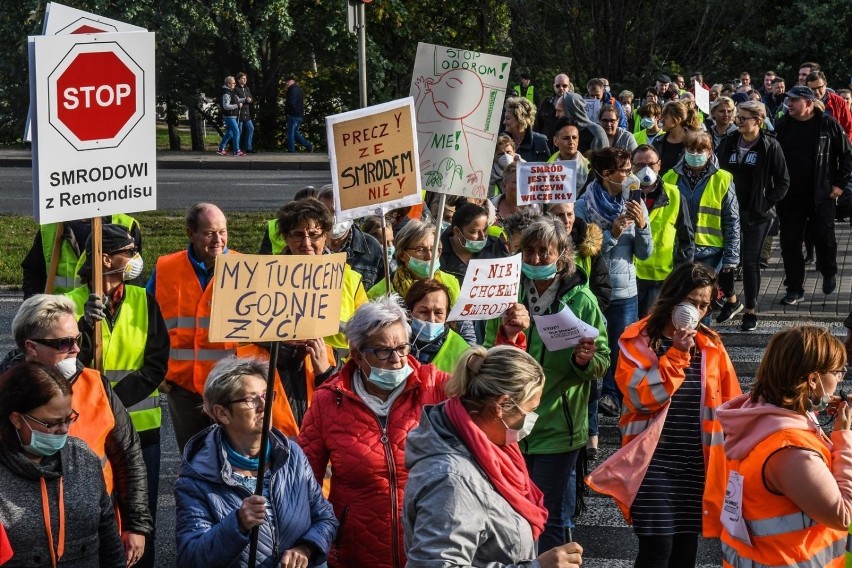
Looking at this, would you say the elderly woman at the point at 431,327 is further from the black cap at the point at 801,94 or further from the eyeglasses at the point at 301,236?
the black cap at the point at 801,94

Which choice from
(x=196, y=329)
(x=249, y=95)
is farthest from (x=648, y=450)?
(x=249, y=95)

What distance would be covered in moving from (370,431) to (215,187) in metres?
17.9

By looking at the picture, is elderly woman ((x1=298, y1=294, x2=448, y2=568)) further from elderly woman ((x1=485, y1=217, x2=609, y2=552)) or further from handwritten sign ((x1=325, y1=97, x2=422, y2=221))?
handwritten sign ((x1=325, y1=97, x2=422, y2=221))

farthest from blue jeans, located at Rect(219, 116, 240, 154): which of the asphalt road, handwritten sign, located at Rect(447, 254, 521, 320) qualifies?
handwritten sign, located at Rect(447, 254, 521, 320)

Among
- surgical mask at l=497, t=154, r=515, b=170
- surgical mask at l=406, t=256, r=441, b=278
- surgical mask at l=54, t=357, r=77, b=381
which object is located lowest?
surgical mask at l=54, t=357, r=77, b=381

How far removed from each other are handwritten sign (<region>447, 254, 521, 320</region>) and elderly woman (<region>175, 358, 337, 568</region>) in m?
1.72

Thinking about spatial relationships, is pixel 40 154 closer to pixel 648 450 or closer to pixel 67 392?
pixel 67 392

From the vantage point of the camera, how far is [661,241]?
956 cm

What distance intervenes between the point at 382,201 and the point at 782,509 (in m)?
2.82

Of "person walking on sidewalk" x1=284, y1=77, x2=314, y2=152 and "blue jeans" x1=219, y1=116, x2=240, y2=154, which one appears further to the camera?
"person walking on sidewalk" x1=284, y1=77, x2=314, y2=152

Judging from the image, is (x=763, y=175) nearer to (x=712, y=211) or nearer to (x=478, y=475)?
(x=712, y=211)

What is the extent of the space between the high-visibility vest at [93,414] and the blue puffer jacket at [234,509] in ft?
1.98

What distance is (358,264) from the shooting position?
7.93 metres

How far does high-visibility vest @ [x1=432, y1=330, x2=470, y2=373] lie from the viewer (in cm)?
594
